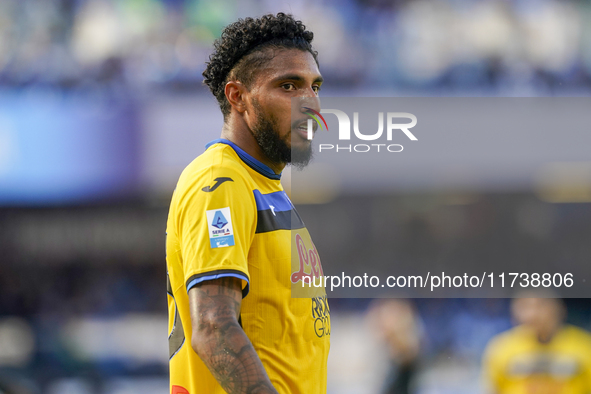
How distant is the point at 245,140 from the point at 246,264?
474 millimetres

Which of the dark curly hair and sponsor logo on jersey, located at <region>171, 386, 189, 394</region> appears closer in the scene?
sponsor logo on jersey, located at <region>171, 386, 189, 394</region>

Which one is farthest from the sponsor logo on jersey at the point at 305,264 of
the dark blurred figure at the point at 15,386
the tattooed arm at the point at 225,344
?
the dark blurred figure at the point at 15,386

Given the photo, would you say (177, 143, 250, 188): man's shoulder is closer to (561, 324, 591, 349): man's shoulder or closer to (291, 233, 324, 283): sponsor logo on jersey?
(291, 233, 324, 283): sponsor logo on jersey

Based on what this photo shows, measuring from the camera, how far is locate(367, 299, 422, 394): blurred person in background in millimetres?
4653

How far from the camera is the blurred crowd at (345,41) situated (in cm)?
632

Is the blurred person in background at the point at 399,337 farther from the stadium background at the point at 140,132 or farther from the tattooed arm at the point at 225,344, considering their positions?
the tattooed arm at the point at 225,344

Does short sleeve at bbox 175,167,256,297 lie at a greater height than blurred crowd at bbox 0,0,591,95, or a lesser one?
lesser

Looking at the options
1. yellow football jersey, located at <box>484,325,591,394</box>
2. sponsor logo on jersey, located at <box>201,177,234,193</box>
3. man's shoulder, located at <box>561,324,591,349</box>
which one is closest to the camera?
sponsor logo on jersey, located at <box>201,177,234,193</box>

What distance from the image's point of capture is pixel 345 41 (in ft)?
22.1

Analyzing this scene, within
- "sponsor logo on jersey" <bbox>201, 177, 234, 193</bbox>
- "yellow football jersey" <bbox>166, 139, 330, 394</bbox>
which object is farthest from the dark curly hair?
"sponsor logo on jersey" <bbox>201, 177, 234, 193</bbox>

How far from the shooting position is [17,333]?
6.68 meters

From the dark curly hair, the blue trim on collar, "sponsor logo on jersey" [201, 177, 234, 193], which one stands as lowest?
"sponsor logo on jersey" [201, 177, 234, 193]

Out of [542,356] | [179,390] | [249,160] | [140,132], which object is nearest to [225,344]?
[179,390]

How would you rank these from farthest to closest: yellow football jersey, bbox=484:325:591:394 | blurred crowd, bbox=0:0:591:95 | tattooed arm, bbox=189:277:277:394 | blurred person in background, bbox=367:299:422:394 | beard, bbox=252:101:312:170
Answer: blurred crowd, bbox=0:0:591:95 → blurred person in background, bbox=367:299:422:394 → yellow football jersey, bbox=484:325:591:394 → beard, bbox=252:101:312:170 → tattooed arm, bbox=189:277:277:394
